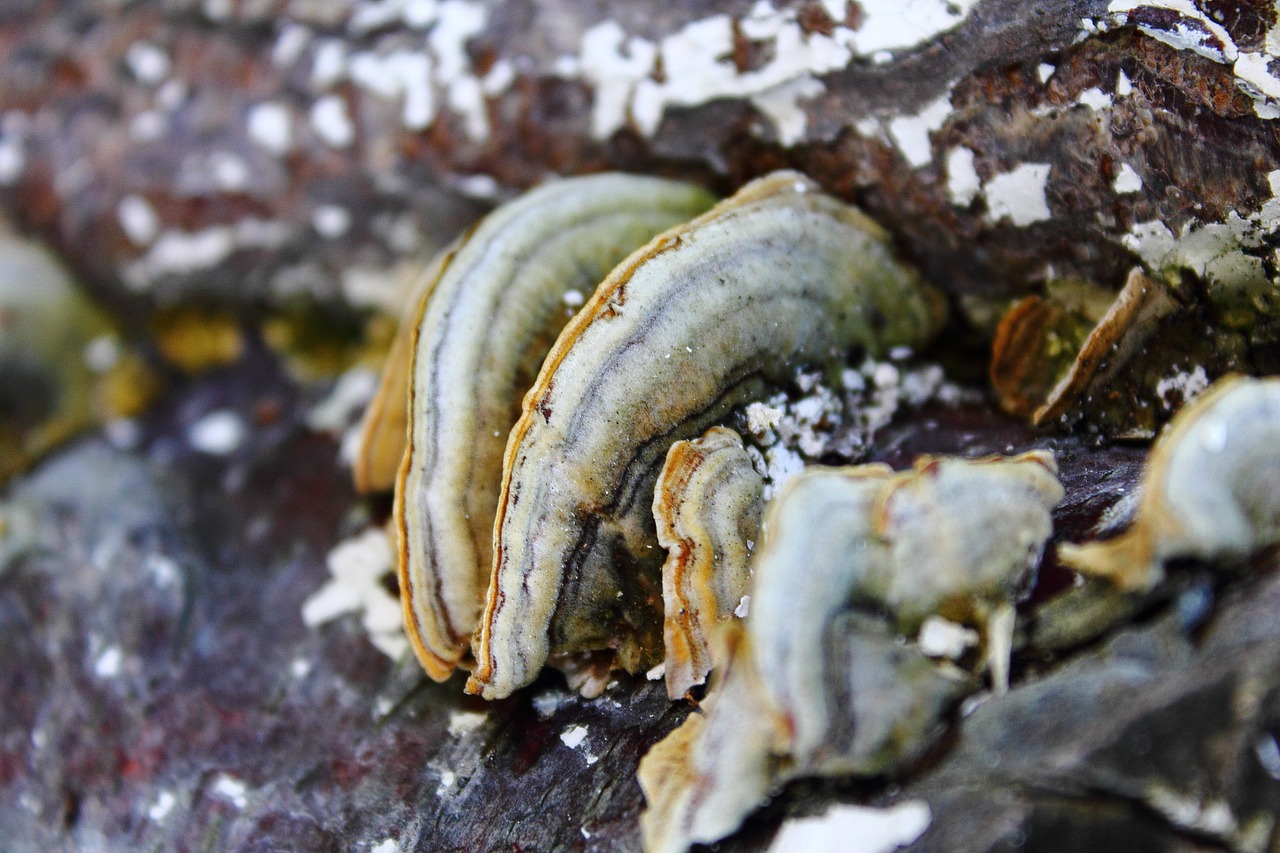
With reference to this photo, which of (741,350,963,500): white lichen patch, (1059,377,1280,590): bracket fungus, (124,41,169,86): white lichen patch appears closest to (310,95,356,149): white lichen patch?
(124,41,169,86): white lichen patch

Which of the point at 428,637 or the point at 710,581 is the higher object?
the point at 710,581

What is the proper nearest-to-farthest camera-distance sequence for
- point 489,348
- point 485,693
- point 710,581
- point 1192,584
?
point 1192,584, point 710,581, point 485,693, point 489,348

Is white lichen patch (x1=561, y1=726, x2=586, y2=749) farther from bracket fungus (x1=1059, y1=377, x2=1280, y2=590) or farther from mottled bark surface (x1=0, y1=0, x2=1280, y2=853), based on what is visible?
bracket fungus (x1=1059, y1=377, x2=1280, y2=590)

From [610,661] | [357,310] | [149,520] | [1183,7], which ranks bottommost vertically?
[149,520]

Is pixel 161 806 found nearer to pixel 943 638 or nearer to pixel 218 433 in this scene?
pixel 218 433

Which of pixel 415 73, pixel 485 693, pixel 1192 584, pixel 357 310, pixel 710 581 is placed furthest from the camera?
pixel 357 310

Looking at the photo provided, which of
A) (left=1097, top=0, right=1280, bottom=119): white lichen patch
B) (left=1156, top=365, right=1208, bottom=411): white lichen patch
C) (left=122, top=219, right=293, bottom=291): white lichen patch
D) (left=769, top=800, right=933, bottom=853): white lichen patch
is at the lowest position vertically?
(left=122, top=219, right=293, bottom=291): white lichen patch

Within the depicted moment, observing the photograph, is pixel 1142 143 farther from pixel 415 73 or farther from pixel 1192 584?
pixel 415 73

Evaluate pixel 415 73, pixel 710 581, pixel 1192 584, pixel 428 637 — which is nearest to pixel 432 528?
→ pixel 428 637
